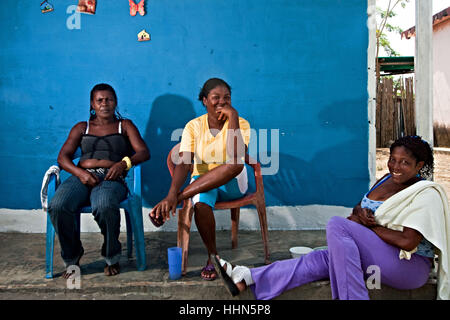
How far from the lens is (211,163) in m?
2.99

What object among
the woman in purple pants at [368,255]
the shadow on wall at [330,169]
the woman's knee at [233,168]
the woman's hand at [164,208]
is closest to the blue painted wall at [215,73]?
the shadow on wall at [330,169]

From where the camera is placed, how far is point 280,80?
3.76m

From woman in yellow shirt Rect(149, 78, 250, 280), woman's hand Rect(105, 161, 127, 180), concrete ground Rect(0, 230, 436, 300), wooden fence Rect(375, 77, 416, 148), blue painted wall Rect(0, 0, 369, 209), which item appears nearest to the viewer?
concrete ground Rect(0, 230, 436, 300)

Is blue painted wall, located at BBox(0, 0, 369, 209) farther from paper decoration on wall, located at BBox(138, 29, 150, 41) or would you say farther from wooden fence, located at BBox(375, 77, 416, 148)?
wooden fence, located at BBox(375, 77, 416, 148)

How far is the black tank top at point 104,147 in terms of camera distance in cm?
310

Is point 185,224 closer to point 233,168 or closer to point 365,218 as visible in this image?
point 233,168

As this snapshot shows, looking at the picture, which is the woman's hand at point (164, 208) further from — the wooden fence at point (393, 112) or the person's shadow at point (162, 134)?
the wooden fence at point (393, 112)

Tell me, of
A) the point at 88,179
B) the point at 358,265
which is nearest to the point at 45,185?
the point at 88,179

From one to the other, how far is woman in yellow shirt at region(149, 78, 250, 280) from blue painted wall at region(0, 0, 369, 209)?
2.76 feet

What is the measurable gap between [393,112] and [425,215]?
807 centimetres

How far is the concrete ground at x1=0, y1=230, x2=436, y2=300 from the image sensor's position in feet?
7.84

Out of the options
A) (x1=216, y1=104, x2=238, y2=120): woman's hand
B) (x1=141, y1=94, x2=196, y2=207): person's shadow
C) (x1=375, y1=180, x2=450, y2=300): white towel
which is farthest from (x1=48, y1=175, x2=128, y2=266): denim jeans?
(x1=375, y1=180, x2=450, y2=300): white towel

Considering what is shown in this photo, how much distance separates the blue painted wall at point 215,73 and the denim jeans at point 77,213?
1.11m
